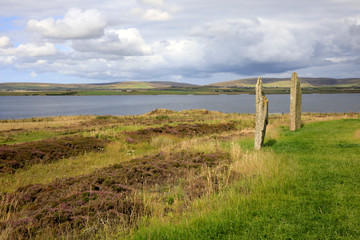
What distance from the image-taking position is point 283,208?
279 inches

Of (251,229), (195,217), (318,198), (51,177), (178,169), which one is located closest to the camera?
(251,229)

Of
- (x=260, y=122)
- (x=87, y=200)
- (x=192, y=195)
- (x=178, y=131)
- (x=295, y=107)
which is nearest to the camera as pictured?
(x=87, y=200)

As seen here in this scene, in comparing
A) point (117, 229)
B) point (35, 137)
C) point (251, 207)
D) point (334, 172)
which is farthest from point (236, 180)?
point (35, 137)

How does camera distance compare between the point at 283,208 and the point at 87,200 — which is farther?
the point at 87,200

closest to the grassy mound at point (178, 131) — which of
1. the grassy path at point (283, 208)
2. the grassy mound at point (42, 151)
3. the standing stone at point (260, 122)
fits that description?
the grassy mound at point (42, 151)

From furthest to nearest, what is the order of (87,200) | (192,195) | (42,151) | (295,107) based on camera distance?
Answer: (295,107) < (42,151) < (192,195) < (87,200)

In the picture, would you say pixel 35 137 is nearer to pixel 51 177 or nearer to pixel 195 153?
pixel 51 177

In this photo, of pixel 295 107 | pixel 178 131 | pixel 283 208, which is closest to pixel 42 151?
pixel 178 131

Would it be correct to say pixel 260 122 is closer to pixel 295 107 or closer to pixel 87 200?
pixel 295 107

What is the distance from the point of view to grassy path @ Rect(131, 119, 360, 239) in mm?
6052

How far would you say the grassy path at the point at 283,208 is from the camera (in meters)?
6.05

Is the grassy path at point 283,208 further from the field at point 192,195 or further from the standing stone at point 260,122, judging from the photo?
the standing stone at point 260,122

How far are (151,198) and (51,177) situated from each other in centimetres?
736

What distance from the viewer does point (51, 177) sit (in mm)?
13805
